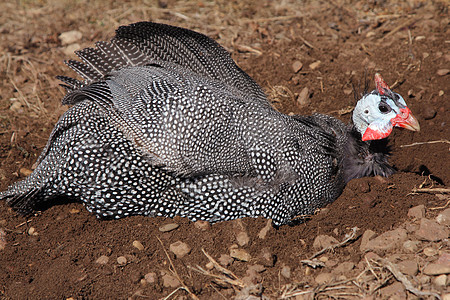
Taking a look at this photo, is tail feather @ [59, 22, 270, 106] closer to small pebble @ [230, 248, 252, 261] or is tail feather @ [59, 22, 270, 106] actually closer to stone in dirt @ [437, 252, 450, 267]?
small pebble @ [230, 248, 252, 261]

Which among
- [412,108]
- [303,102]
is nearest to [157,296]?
[303,102]

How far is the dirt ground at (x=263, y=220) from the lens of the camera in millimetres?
A: 2912

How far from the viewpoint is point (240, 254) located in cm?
312

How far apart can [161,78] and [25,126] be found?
193 centimetres

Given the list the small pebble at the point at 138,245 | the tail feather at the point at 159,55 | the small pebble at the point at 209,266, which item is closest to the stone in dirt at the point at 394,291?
the small pebble at the point at 209,266

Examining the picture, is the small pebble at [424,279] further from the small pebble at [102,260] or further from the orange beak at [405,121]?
the small pebble at [102,260]

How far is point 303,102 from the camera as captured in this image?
15.4 feet

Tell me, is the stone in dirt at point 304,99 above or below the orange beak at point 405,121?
below

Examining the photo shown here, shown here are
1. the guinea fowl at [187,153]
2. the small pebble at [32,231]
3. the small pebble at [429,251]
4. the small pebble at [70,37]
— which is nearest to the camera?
the small pebble at [429,251]

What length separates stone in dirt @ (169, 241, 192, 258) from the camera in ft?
10.4

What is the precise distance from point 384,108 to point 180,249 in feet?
6.78

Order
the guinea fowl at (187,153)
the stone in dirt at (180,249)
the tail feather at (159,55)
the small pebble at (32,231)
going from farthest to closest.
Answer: the tail feather at (159,55)
the small pebble at (32,231)
the guinea fowl at (187,153)
the stone in dirt at (180,249)

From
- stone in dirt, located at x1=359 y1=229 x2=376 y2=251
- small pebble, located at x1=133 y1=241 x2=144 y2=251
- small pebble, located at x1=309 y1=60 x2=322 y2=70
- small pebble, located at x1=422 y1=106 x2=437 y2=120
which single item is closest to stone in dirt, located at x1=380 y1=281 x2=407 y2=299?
stone in dirt, located at x1=359 y1=229 x2=376 y2=251

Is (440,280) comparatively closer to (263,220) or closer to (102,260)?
(263,220)
